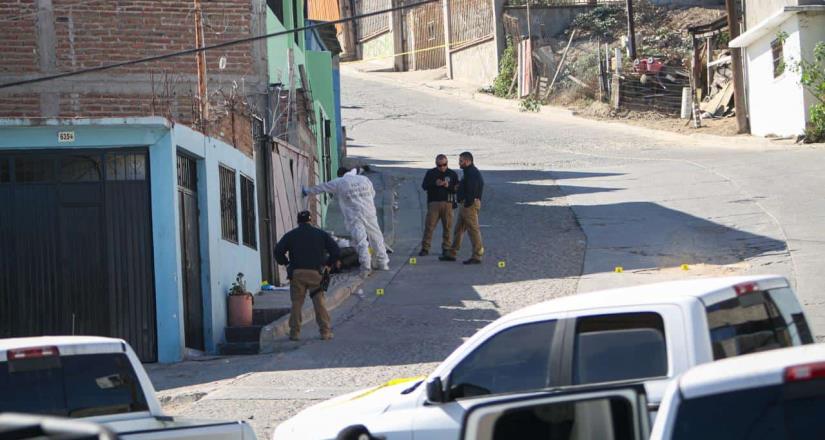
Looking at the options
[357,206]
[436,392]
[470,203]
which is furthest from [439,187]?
[436,392]

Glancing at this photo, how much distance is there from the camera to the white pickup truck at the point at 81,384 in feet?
22.8

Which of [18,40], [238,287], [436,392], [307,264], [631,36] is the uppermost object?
[631,36]

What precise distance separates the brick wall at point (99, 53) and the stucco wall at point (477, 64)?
27.5m

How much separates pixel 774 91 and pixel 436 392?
27.6 meters

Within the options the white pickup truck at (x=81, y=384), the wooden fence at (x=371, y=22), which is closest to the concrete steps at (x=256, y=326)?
the white pickup truck at (x=81, y=384)

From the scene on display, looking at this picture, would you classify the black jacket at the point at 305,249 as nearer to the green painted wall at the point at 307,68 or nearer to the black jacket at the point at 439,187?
the black jacket at the point at 439,187

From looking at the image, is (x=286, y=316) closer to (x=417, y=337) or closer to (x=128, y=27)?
(x=417, y=337)

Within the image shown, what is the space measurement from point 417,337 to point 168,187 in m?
3.47

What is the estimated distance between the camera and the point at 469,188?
1956cm

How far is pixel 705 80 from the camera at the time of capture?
1583 inches

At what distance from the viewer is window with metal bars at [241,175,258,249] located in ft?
61.3

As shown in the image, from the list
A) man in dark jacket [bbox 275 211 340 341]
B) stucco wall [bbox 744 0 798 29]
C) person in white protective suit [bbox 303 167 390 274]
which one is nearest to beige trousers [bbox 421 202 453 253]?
person in white protective suit [bbox 303 167 390 274]

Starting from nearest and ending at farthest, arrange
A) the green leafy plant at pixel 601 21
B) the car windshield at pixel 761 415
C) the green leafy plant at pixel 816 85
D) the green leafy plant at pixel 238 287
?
the car windshield at pixel 761 415
the green leafy plant at pixel 238 287
the green leafy plant at pixel 816 85
the green leafy plant at pixel 601 21

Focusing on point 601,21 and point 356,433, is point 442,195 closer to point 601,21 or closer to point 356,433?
point 356,433
